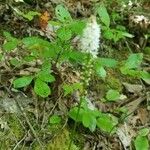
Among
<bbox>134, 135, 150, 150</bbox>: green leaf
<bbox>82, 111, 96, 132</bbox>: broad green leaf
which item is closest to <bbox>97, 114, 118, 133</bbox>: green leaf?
<bbox>82, 111, 96, 132</bbox>: broad green leaf

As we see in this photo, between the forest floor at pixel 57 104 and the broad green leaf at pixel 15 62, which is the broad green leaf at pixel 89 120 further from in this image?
the broad green leaf at pixel 15 62

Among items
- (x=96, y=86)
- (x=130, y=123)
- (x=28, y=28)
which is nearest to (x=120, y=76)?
(x=96, y=86)

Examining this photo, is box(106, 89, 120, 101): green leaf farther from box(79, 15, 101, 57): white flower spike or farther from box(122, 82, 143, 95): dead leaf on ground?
box(79, 15, 101, 57): white flower spike

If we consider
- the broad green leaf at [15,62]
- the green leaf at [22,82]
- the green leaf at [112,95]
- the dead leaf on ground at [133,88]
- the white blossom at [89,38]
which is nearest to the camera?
the white blossom at [89,38]

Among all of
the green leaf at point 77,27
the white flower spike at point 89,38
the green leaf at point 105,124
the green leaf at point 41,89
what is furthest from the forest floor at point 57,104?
the green leaf at point 77,27

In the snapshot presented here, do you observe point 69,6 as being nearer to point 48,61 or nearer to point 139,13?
point 139,13

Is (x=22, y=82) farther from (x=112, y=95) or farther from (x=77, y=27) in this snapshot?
(x=112, y=95)
